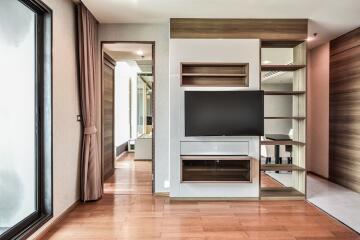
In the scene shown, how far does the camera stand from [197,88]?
419 cm

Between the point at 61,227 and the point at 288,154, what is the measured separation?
4631 millimetres

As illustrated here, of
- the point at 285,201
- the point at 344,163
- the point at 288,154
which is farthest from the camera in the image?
the point at 288,154

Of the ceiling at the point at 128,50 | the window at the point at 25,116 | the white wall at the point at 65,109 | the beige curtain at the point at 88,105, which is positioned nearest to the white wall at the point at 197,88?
the ceiling at the point at 128,50

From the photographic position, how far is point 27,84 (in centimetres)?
302

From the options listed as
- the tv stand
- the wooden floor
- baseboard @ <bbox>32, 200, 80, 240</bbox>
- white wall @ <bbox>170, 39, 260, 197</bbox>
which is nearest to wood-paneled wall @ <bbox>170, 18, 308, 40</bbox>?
white wall @ <bbox>170, 39, 260, 197</bbox>

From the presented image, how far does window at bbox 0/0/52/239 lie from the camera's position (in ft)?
9.09

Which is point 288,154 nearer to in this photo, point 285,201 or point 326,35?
point 285,201

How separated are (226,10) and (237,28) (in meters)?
0.44

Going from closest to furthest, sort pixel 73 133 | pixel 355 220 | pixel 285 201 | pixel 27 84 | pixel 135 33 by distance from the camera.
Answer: pixel 27 84, pixel 355 220, pixel 73 133, pixel 285 201, pixel 135 33

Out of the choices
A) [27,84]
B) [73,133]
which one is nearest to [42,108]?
[27,84]

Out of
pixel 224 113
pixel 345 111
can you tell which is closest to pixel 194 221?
pixel 224 113

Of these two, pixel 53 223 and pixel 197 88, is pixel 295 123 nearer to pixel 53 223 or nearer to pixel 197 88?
pixel 197 88

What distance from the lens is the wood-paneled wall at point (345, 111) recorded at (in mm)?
4664

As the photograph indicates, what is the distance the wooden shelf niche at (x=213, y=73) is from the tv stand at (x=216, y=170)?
1.13 m
